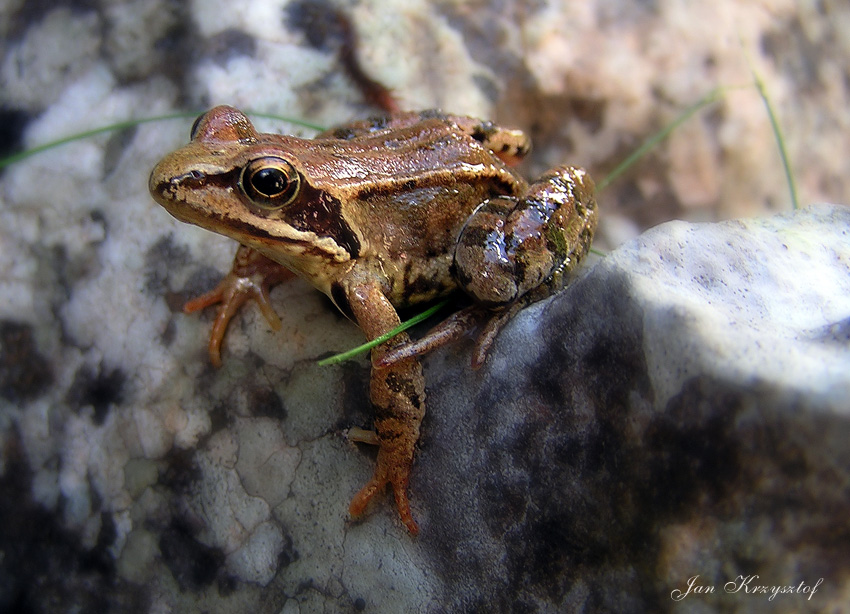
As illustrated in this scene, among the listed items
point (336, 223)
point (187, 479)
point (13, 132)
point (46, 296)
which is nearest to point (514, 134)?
point (336, 223)

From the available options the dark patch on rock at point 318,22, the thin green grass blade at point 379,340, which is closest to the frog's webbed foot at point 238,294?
the thin green grass blade at point 379,340

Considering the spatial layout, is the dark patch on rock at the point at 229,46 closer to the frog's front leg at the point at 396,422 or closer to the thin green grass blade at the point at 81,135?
the thin green grass blade at the point at 81,135

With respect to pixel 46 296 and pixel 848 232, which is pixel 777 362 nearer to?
pixel 848 232

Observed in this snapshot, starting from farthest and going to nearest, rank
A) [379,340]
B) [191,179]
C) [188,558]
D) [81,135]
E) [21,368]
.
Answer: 1. [81,135]
2. [21,368]
3. [188,558]
4. [379,340]
5. [191,179]

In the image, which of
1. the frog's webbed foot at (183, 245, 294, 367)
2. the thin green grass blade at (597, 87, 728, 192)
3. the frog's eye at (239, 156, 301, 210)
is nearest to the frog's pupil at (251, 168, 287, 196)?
the frog's eye at (239, 156, 301, 210)

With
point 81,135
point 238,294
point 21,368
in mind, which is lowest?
point 21,368

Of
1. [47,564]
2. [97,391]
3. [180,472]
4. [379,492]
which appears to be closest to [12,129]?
[97,391]

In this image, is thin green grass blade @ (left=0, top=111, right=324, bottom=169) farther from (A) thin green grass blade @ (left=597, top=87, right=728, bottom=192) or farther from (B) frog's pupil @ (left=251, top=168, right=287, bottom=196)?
(A) thin green grass blade @ (left=597, top=87, right=728, bottom=192)

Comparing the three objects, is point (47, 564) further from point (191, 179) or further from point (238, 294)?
point (191, 179)
